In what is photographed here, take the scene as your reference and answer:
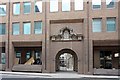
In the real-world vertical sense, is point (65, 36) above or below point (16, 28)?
below

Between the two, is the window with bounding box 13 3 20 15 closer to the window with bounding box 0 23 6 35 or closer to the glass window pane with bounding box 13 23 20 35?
the glass window pane with bounding box 13 23 20 35

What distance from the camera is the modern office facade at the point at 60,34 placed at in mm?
30133

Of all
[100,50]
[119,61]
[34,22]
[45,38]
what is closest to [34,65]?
[45,38]

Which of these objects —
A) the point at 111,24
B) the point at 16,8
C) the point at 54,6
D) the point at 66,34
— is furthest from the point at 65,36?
the point at 16,8

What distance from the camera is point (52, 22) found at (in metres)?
32.0

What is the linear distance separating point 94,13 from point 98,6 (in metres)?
1.17

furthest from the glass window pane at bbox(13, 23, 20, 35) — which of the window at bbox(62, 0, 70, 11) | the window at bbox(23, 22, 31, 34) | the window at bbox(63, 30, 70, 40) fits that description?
the window at bbox(62, 0, 70, 11)

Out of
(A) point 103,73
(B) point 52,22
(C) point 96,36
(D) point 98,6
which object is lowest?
(A) point 103,73

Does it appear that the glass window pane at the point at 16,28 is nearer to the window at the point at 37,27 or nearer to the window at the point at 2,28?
the window at the point at 2,28

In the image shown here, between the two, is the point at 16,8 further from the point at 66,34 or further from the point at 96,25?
the point at 96,25

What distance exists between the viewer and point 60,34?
3112 cm

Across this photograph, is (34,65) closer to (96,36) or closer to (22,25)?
(22,25)

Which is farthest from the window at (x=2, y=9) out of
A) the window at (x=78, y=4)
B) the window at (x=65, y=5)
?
the window at (x=78, y=4)

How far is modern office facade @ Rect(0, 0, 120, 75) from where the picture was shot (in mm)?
30133
